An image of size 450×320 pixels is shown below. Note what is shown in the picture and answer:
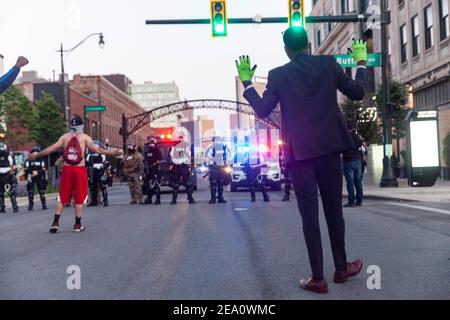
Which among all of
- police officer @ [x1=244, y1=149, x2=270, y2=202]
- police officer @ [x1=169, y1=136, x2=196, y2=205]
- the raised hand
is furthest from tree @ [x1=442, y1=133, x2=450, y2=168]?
the raised hand

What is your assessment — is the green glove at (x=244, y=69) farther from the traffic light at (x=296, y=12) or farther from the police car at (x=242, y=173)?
the police car at (x=242, y=173)

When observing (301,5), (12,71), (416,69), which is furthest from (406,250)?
(416,69)

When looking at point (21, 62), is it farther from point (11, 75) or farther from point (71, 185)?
point (71, 185)

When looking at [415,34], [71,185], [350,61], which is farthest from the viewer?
[415,34]

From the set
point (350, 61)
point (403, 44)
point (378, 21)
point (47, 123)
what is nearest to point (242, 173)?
point (350, 61)

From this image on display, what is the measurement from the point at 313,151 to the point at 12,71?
3.46 meters

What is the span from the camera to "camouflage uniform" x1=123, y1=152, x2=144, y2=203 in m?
17.9

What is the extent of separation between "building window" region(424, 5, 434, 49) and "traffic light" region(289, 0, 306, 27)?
1251 cm

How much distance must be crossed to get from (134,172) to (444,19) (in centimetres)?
1632

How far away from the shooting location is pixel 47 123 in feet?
153

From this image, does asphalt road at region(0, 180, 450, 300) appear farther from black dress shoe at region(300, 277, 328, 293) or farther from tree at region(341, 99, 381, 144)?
tree at region(341, 99, 381, 144)

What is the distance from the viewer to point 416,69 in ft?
100

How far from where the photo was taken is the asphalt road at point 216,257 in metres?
4.82
